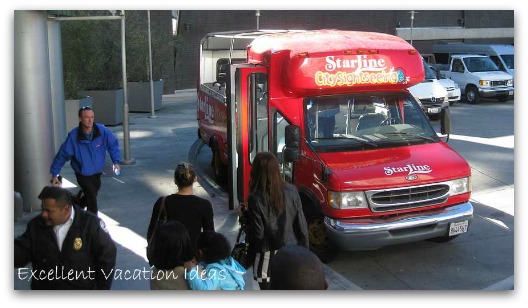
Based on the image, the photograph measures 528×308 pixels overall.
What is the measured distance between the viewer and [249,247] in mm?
5145

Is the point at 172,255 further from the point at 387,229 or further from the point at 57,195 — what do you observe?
the point at 387,229

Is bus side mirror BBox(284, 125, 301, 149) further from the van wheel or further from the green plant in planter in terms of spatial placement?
the van wheel

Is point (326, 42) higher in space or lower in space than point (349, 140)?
higher

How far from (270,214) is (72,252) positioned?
59.5 inches

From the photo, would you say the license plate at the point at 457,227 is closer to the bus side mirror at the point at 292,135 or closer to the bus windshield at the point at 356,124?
the bus windshield at the point at 356,124

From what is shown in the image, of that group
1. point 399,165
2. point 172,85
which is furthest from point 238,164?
point 172,85

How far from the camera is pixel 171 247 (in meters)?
4.11

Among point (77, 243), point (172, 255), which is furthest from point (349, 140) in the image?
point (77, 243)

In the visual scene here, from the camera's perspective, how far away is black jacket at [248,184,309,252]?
500 centimetres

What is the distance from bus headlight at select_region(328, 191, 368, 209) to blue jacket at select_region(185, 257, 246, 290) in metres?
2.43

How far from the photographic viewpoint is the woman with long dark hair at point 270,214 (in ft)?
16.3

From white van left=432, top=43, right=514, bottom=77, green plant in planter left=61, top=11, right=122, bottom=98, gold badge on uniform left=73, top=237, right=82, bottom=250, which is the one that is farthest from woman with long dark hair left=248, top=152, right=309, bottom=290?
white van left=432, top=43, right=514, bottom=77

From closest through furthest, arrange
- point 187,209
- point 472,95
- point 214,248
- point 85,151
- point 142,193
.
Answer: point 214,248 < point 187,209 < point 85,151 < point 142,193 < point 472,95

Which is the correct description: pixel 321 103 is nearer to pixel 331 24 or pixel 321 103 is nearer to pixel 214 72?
pixel 331 24
